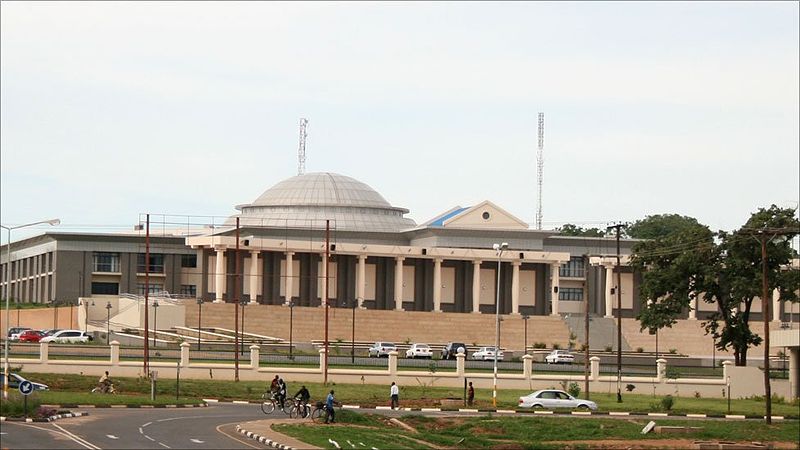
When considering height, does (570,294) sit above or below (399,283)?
below

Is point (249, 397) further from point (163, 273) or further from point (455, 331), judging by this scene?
point (163, 273)

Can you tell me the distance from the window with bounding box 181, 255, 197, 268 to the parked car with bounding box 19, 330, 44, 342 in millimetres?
39077

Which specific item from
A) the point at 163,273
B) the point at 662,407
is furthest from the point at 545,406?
the point at 163,273

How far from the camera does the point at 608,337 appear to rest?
14075cm

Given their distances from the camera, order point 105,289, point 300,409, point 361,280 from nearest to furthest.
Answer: point 300,409 < point 361,280 < point 105,289

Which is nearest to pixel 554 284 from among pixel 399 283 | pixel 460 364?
pixel 399 283

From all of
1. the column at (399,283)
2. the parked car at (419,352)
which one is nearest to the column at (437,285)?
the column at (399,283)

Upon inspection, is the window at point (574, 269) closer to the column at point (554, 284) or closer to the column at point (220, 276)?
the column at point (554, 284)

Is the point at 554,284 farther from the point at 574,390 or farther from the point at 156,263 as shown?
the point at 574,390

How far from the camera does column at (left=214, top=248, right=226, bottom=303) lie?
142875 mm

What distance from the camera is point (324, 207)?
161 m

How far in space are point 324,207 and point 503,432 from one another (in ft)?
336

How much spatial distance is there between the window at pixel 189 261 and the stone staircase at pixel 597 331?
39710mm

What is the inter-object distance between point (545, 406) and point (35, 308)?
74670mm
